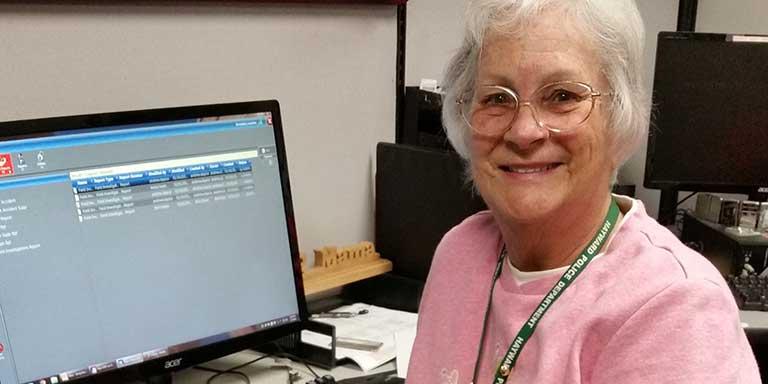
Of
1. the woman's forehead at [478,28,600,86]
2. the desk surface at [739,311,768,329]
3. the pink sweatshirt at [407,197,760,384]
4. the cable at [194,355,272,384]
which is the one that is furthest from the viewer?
the desk surface at [739,311,768,329]

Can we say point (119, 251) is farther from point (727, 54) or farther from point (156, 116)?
point (727, 54)

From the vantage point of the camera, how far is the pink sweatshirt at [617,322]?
0.86 metres

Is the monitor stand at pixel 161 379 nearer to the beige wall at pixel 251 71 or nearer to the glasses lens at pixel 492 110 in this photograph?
the beige wall at pixel 251 71

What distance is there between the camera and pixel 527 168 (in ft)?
3.43

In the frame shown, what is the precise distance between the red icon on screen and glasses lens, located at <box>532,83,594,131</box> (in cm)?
77

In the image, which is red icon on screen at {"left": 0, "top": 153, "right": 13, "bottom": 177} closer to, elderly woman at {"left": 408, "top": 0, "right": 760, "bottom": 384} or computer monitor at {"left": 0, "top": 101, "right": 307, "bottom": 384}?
computer monitor at {"left": 0, "top": 101, "right": 307, "bottom": 384}

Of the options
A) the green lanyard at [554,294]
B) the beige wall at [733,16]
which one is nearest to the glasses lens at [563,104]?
the green lanyard at [554,294]

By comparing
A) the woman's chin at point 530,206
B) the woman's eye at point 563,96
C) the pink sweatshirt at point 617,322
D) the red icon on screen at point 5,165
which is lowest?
the pink sweatshirt at point 617,322

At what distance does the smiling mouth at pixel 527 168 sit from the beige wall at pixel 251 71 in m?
0.73

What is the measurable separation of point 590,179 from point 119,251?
0.75 meters

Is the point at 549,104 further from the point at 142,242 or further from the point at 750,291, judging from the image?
the point at 750,291

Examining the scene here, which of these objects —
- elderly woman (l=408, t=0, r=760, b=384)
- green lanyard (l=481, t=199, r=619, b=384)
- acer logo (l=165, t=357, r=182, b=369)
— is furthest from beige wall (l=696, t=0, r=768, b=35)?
acer logo (l=165, t=357, r=182, b=369)

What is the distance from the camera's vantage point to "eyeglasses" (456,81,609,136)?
38.8 inches

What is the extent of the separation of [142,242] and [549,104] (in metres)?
0.69
